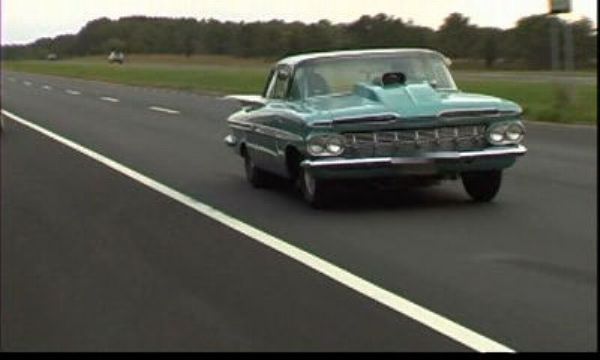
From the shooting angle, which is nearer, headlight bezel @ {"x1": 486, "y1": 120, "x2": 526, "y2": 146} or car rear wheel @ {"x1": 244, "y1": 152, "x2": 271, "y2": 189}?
headlight bezel @ {"x1": 486, "y1": 120, "x2": 526, "y2": 146}

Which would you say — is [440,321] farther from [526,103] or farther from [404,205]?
[526,103]

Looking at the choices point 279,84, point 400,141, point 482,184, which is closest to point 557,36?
point 279,84

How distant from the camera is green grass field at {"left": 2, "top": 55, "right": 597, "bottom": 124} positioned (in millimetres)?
16516

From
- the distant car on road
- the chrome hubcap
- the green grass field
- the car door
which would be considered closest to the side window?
the car door

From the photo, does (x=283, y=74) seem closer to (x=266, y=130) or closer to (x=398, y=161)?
(x=266, y=130)

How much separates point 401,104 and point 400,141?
0.34 metres

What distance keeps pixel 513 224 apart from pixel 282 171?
260 cm

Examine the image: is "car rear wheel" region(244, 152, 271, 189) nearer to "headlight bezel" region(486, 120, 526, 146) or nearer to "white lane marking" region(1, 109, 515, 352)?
"white lane marking" region(1, 109, 515, 352)

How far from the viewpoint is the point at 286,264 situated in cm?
787

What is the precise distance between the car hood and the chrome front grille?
0.53 feet

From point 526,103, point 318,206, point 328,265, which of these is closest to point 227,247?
point 328,265

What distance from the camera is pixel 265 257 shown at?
8.18m

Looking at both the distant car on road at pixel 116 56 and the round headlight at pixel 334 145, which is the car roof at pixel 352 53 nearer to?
the round headlight at pixel 334 145

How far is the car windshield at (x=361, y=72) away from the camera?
10828 mm
